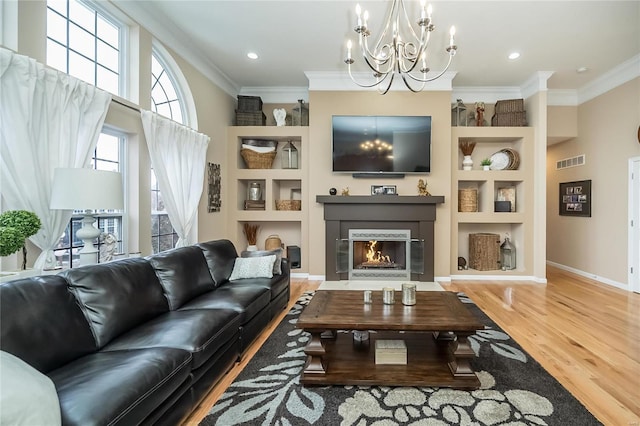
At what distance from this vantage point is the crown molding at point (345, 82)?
4.77m

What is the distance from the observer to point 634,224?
4367 mm

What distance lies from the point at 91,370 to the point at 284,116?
4428 millimetres

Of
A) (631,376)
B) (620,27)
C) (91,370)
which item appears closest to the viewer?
(91,370)

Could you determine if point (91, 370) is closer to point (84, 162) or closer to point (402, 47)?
point (84, 162)

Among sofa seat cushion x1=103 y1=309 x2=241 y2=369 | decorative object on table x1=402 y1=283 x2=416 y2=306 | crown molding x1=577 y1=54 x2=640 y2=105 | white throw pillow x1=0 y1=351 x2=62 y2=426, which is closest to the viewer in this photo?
white throw pillow x1=0 y1=351 x2=62 y2=426

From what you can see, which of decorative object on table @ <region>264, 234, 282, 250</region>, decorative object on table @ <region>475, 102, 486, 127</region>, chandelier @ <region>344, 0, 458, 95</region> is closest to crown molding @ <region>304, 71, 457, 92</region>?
chandelier @ <region>344, 0, 458, 95</region>

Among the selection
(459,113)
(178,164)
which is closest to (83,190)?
(178,164)

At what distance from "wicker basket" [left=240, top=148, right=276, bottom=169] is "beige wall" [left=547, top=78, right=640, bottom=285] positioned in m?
5.19

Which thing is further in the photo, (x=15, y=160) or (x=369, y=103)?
(x=369, y=103)

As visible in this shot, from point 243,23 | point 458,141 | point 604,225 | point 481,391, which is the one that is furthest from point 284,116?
point 604,225

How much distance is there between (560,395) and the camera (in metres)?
1.95

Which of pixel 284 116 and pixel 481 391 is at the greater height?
pixel 284 116

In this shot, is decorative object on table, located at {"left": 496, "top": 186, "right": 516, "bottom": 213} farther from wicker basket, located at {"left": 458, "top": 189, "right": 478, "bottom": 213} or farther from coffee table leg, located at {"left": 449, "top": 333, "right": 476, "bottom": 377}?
coffee table leg, located at {"left": 449, "top": 333, "right": 476, "bottom": 377}

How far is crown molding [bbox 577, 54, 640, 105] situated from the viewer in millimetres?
4234
